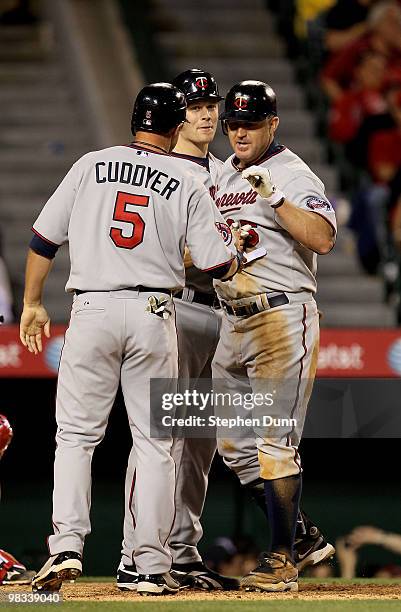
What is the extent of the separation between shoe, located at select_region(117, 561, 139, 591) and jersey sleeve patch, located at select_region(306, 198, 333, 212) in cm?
153

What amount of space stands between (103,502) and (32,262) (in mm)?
4192

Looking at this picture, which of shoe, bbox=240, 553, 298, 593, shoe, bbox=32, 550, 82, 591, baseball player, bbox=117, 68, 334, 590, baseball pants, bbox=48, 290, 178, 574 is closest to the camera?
shoe, bbox=32, 550, 82, 591

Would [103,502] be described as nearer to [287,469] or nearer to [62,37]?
[287,469]

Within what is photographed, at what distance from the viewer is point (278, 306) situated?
17.5ft

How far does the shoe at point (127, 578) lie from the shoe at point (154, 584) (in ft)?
0.43

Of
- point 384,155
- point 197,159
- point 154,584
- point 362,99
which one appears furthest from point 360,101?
point 154,584

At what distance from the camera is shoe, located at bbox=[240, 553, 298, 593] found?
5129 millimetres

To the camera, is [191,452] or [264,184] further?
[191,452]

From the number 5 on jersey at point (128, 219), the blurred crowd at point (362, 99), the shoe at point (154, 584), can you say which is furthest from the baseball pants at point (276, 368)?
the blurred crowd at point (362, 99)

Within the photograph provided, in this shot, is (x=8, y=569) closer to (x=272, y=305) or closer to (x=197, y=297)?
(x=197, y=297)

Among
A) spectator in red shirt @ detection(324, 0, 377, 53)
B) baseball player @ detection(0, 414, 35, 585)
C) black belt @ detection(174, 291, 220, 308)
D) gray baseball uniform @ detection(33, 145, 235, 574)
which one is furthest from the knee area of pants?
spectator in red shirt @ detection(324, 0, 377, 53)

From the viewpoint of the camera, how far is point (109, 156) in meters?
5.09

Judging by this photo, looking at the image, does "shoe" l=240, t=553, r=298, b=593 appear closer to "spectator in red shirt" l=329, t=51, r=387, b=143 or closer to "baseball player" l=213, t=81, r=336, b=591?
"baseball player" l=213, t=81, r=336, b=591

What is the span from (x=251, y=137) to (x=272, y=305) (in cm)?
68
